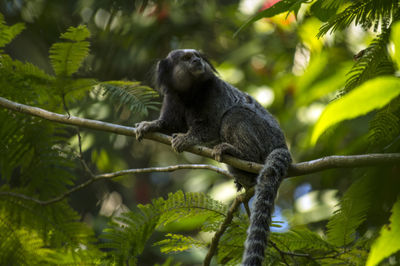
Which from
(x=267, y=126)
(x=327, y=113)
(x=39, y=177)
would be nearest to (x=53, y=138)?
(x=39, y=177)

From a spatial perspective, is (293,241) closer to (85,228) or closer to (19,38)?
(85,228)

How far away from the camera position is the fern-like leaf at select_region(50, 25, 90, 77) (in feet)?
11.1

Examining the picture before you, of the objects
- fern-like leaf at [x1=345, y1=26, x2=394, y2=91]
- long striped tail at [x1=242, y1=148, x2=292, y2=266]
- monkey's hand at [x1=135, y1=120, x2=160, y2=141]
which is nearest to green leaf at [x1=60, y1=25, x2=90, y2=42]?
monkey's hand at [x1=135, y1=120, x2=160, y2=141]

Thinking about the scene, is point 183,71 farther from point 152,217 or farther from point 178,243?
point 178,243

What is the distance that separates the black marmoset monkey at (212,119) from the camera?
4.07 meters

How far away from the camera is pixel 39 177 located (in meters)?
3.85

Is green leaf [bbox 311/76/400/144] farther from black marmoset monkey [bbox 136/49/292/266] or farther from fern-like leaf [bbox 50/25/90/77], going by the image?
fern-like leaf [bbox 50/25/90/77]

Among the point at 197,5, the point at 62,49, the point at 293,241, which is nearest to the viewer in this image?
the point at 293,241

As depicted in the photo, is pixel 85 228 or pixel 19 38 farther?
pixel 19 38

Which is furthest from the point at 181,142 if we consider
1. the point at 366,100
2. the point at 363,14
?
the point at 366,100

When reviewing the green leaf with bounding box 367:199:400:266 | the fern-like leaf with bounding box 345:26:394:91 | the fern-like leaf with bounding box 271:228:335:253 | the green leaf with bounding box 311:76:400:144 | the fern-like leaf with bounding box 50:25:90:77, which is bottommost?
the green leaf with bounding box 367:199:400:266

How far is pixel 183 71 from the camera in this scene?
473 centimetres

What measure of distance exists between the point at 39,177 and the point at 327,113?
3214mm

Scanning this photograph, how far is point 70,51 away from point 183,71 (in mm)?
1470
